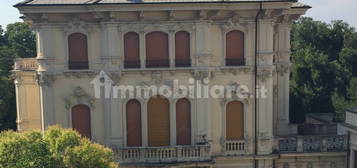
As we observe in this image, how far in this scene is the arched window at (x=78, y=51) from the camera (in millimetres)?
23703

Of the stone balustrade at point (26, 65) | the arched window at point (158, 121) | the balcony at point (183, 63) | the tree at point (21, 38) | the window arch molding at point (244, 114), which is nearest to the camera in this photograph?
the balcony at point (183, 63)

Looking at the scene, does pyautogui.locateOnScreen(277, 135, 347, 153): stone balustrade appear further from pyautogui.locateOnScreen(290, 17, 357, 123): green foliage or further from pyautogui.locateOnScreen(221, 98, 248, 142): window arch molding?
pyautogui.locateOnScreen(290, 17, 357, 123): green foliage

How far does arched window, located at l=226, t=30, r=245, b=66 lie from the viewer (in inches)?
954

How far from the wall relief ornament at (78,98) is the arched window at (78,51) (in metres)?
1.43

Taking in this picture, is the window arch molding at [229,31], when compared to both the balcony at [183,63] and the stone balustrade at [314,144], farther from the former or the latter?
the stone balustrade at [314,144]

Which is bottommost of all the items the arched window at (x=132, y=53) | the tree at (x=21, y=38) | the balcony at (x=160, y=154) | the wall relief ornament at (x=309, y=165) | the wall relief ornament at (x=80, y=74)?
the wall relief ornament at (x=309, y=165)

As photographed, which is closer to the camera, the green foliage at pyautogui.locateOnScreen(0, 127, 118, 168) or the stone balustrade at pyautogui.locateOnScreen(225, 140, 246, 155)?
the green foliage at pyautogui.locateOnScreen(0, 127, 118, 168)

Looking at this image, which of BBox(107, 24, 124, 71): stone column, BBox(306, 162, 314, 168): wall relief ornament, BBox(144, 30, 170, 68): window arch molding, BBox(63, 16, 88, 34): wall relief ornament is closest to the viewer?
BBox(107, 24, 124, 71): stone column

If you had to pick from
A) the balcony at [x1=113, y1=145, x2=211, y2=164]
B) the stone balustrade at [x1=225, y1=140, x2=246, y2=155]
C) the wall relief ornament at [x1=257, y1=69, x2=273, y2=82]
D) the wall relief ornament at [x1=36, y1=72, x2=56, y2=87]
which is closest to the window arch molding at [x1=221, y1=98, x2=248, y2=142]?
the stone balustrade at [x1=225, y1=140, x2=246, y2=155]

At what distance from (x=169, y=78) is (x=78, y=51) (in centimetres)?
581

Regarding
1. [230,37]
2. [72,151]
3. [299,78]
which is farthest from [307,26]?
[72,151]

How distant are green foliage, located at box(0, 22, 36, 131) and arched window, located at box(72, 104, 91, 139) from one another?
18.2 m

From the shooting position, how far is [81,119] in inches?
962

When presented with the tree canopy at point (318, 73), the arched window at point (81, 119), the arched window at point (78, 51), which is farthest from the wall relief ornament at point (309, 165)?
the arched window at point (78, 51)
